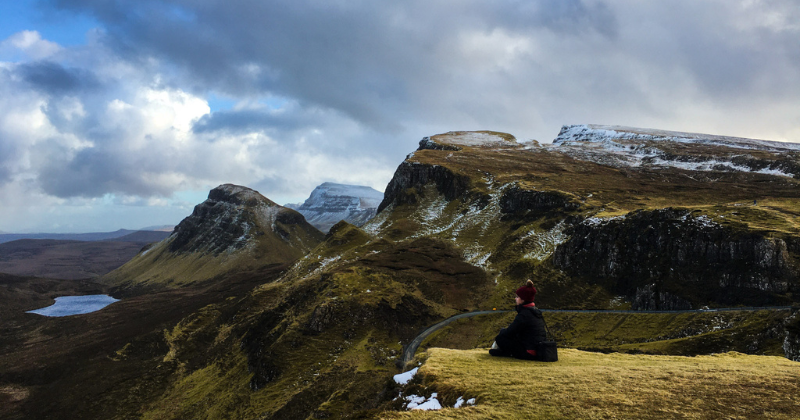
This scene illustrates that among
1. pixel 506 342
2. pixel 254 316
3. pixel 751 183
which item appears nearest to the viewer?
pixel 506 342

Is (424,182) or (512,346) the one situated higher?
(424,182)

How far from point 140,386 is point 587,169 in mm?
199354

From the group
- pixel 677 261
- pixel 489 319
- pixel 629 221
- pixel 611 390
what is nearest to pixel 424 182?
pixel 629 221

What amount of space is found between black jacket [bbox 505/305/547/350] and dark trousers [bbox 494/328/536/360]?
209mm

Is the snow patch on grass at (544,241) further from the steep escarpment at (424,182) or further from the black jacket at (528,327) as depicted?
the black jacket at (528,327)

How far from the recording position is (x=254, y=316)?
11025 cm

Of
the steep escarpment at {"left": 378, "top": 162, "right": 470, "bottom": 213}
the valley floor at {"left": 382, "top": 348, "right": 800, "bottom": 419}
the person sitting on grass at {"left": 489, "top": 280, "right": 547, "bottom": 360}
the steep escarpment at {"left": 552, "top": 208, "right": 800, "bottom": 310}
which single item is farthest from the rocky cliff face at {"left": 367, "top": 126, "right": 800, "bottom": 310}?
the person sitting on grass at {"left": 489, "top": 280, "right": 547, "bottom": 360}

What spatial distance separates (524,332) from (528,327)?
76 centimetres

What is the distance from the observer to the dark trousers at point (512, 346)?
2242 centimetres

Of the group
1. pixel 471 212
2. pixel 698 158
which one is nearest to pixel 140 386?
pixel 471 212

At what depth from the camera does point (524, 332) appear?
22.0m

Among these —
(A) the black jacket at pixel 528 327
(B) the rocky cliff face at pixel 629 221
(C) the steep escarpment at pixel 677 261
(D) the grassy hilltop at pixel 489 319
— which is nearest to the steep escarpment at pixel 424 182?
(B) the rocky cliff face at pixel 629 221

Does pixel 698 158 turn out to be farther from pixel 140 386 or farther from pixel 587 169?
pixel 140 386

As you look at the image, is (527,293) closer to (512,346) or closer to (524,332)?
(524,332)
